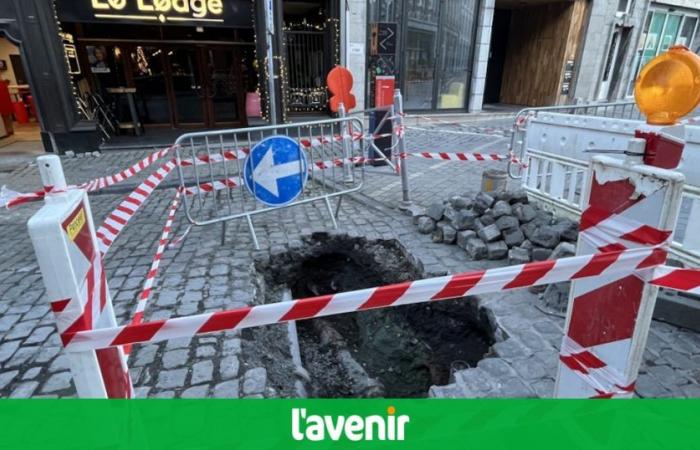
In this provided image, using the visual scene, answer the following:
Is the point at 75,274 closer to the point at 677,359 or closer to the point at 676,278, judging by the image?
the point at 676,278

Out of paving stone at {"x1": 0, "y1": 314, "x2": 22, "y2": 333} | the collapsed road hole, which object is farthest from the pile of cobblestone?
paving stone at {"x1": 0, "y1": 314, "x2": 22, "y2": 333}

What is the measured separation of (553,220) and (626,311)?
2495mm

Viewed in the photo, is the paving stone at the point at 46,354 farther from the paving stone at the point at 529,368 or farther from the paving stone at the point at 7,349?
the paving stone at the point at 529,368

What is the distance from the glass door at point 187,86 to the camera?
463 inches

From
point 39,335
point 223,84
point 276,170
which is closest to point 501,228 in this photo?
point 276,170

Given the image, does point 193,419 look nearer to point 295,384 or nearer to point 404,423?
point 295,384

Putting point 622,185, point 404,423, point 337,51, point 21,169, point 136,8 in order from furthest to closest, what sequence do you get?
point 337,51
point 136,8
point 21,169
point 404,423
point 622,185

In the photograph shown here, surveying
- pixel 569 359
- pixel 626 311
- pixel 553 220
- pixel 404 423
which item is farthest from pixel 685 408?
pixel 553 220

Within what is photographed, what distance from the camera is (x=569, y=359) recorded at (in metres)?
2.15

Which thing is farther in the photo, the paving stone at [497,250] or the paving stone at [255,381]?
the paving stone at [497,250]

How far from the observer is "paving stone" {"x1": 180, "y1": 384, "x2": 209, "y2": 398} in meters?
2.51

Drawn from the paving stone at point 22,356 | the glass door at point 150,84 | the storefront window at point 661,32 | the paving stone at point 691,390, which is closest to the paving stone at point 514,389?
the paving stone at point 691,390

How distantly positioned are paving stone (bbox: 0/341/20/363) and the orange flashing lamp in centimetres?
423

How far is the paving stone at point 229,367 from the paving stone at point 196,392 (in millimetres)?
130
